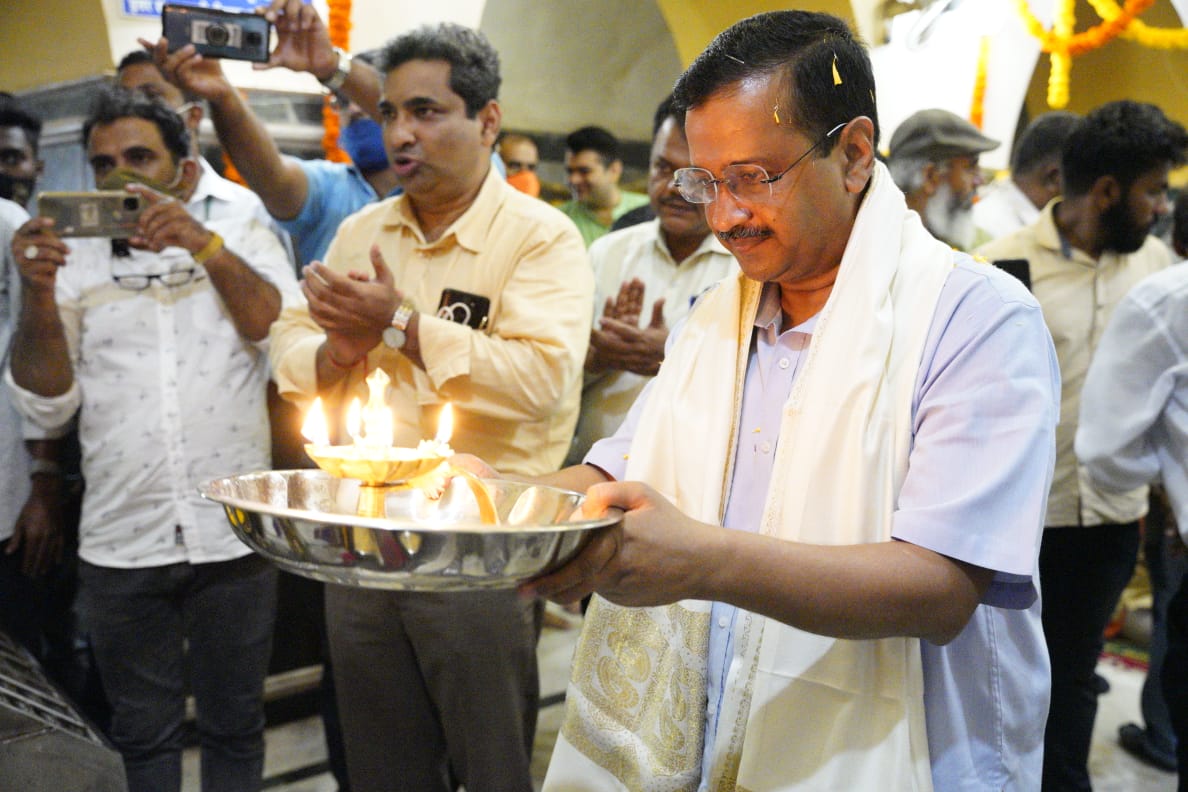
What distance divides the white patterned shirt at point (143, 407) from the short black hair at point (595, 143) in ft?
8.81

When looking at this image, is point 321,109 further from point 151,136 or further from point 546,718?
point 546,718

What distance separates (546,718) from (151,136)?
9.15 ft

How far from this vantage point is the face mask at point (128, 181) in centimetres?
283

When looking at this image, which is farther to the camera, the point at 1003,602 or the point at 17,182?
the point at 17,182

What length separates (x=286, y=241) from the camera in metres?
3.45

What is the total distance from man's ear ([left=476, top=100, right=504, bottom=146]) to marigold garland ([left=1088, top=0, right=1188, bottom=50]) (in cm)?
397

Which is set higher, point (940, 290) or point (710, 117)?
point (710, 117)

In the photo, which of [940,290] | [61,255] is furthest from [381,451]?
[61,255]

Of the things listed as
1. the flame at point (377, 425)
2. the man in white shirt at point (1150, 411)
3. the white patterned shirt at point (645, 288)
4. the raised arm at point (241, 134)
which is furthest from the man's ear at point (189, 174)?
the man in white shirt at point (1150, 411)

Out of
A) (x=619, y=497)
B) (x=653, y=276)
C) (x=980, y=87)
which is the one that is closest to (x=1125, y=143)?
(x=653, y=276)

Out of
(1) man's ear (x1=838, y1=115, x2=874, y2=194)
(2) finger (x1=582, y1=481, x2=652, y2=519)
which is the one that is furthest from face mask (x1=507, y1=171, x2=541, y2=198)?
(2) finger (x1=582, y1=481, x2=652, y2=519)

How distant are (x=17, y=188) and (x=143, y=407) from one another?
4.06ft

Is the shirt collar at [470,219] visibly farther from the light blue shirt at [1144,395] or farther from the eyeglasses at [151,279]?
the light blue shirt at [1144,395]

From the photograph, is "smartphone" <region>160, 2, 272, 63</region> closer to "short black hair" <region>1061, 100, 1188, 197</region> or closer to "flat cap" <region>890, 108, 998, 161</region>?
"flat cap" <region>890, 108, 998, 161</region>
